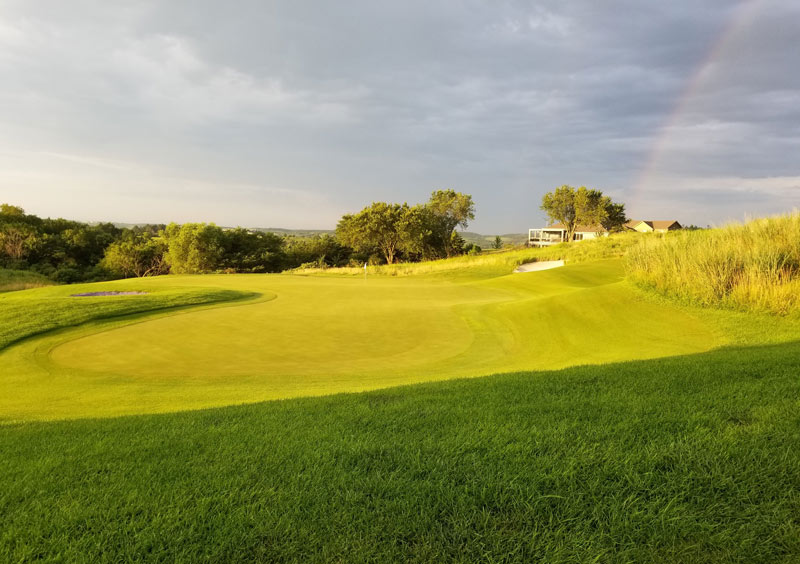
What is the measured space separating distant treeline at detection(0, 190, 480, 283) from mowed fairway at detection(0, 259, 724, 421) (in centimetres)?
3409

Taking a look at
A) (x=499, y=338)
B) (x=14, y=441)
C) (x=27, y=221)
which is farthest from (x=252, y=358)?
(x=27, y=221)

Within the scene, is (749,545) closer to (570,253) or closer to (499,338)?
(499,338)

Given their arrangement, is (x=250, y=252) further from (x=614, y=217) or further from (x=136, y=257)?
(x=614, y=217)

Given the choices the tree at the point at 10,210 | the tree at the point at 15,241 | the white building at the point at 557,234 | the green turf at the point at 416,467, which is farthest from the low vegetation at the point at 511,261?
the white building at the point at 557,234

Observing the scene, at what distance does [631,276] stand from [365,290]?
9.21 m

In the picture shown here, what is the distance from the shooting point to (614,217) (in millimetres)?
63219

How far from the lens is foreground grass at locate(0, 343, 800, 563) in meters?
1.88

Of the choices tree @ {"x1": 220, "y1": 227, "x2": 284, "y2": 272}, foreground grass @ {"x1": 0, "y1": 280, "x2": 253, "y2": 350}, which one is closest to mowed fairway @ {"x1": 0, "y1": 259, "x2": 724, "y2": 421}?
foreground grass @ {"x1": 0, "y1": 280, "x2": 253, "y2": 350}

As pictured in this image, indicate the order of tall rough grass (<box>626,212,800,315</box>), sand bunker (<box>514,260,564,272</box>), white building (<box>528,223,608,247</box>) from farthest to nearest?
white building (<box>528,223,608,247</box>)
sand bunker (<box>514,260,564,272</box>)
tall rough grass (<box>626,212,800,315</box>)

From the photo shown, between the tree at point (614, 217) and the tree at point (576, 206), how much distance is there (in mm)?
1092

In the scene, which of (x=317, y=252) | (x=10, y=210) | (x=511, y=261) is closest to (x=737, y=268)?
(x=511, y=261)

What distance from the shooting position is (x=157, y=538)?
194 centimetres

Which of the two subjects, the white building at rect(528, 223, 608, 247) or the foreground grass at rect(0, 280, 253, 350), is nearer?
the foreground grass at rect(0, 280, 253, 350)

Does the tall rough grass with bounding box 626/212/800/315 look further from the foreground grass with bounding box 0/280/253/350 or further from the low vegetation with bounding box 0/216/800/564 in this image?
the foreground grass with bounding box 0/280/253/350
